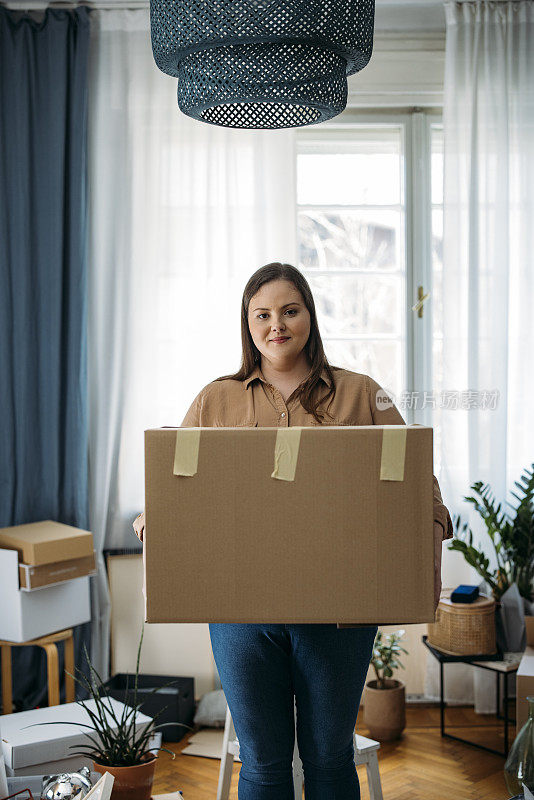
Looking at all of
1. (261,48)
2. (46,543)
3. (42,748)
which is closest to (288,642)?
(261,48)

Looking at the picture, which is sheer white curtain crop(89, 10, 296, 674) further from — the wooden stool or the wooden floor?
the wooden floor

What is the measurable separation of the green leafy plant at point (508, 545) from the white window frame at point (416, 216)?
0.46 m

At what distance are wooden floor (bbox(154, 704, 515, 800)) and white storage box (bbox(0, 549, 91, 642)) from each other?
0.57 m

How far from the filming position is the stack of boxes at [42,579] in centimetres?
251

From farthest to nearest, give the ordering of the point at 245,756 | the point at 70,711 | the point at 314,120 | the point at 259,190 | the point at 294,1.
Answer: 1. the point at 259,190
2. the point at 70,711
3. the point at 245,756
4. the point at 314,120
5. the point at 294,1

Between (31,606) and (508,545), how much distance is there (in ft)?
5.29

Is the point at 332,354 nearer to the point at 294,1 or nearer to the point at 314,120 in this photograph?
the point at 314,120

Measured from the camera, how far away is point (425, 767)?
2.50 metres

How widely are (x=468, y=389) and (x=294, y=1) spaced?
81.4 inches

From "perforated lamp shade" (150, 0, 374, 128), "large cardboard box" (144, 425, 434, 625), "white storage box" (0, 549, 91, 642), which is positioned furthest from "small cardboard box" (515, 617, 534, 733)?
"perforated lamp shade" (150, 0, 374, 128)

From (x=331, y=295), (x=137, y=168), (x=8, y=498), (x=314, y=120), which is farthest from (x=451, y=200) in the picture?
(x=8, y=498)

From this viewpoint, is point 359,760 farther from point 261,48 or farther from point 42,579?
point 261,48

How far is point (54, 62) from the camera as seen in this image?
289 centimetres

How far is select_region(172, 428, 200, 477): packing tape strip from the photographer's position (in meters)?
1.20
